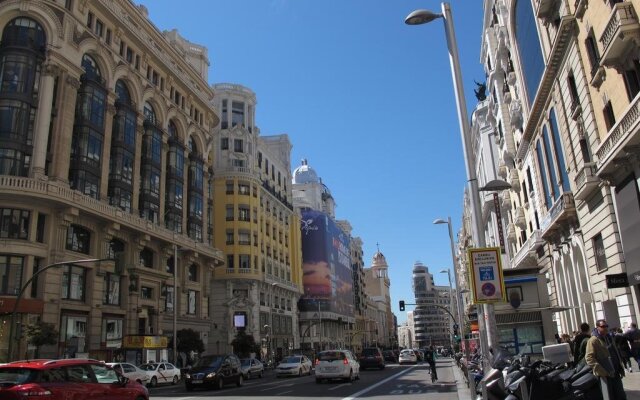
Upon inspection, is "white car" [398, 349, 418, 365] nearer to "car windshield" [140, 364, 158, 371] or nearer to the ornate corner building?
the ornate corner building

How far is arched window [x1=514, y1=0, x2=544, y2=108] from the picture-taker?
2953 centimetres

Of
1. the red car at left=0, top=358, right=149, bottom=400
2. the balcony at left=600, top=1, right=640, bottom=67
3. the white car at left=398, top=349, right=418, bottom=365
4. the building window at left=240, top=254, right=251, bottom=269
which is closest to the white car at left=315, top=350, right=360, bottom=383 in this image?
the red car at left=0, top=358, right=149, bottom=400

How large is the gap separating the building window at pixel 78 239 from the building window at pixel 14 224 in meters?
3.34

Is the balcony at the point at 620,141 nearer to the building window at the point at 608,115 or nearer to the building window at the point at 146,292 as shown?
the building window at the point at 608,115

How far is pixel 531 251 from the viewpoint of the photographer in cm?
3650

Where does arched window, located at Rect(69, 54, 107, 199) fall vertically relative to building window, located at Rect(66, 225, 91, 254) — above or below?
above

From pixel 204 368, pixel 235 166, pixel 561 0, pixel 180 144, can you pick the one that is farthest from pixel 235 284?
pixel 561 0

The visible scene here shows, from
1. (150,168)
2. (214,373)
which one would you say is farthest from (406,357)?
(214,373)

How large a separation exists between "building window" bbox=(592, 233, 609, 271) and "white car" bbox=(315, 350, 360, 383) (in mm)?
12378

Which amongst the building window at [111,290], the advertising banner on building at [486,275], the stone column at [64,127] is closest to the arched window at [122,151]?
the stone column at [64,127]

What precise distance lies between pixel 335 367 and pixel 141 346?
61.9 feet

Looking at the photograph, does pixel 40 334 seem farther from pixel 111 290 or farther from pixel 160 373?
pixel 111 290

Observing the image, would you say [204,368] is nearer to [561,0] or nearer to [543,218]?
[543,218]

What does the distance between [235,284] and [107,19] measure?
1354 inches
